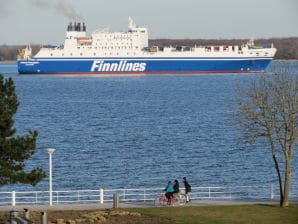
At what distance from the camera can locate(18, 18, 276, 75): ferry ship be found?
439 ft

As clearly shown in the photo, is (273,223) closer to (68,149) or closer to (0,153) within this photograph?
(0,153)

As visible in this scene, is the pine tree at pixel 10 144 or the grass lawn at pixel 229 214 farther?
the grass lawn at pixel 229 214

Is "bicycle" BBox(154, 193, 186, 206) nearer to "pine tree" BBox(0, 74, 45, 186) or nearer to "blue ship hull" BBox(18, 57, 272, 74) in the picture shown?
"pine tree" BBox(0, 74, 45, 186)

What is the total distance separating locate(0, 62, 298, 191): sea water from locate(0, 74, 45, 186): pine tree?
10976mm

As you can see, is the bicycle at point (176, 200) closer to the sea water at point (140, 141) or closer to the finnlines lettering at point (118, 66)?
the sea water at point (140, 141)

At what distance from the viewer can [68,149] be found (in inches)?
1927

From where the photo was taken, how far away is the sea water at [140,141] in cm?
3856

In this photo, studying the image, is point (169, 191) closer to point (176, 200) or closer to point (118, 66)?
point (176, 200)

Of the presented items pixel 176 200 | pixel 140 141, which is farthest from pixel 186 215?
pixel 140 141

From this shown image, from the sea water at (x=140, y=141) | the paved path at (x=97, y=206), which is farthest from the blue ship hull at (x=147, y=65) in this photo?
the paved path at (x=97, y=206)

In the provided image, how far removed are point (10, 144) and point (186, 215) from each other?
519 cm

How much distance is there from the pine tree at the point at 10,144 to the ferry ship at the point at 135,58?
366ft

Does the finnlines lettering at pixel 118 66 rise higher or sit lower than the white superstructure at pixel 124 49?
lower

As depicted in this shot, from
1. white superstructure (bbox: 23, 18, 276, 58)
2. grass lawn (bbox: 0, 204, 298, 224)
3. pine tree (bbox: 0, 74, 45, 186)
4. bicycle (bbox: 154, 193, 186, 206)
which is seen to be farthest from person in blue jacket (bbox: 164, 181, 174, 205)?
white superstructure (bbox: 23, 18, 276, 58)
